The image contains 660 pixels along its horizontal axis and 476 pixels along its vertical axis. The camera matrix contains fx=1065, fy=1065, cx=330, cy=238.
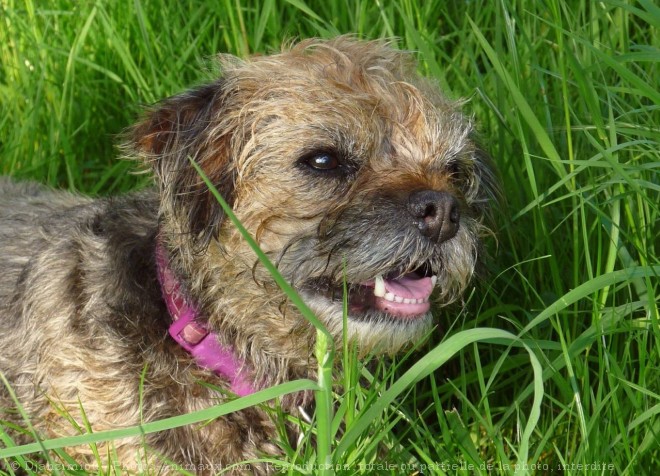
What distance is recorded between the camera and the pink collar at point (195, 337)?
3.14 m

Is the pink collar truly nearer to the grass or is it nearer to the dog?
the dog

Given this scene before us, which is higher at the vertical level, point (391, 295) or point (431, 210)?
point (431, 210)

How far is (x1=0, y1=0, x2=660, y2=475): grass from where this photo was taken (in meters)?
2.92

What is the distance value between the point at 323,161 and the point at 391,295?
43cm

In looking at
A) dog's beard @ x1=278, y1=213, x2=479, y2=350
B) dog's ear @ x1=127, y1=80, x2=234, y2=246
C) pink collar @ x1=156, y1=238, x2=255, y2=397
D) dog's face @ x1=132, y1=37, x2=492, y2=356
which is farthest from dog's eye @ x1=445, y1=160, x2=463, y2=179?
pink collar @ x1=156, y1=238, x2=255, y2=397

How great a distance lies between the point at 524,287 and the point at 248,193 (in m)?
1.19

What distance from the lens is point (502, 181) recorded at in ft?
12.4

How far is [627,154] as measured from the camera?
3869mm

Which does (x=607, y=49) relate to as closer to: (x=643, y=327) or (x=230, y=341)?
(x=643, y=327)

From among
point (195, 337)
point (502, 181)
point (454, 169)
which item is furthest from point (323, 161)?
point (502, 181)

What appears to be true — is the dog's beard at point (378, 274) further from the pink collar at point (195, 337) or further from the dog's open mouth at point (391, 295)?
the pink collar at point (195, 337)

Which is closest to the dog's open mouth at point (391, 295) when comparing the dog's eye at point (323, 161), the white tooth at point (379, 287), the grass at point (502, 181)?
the white tooth at point (379, 287)

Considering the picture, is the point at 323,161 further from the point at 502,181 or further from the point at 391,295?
the point at 502,181

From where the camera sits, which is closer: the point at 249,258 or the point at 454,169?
the point at 249,258
